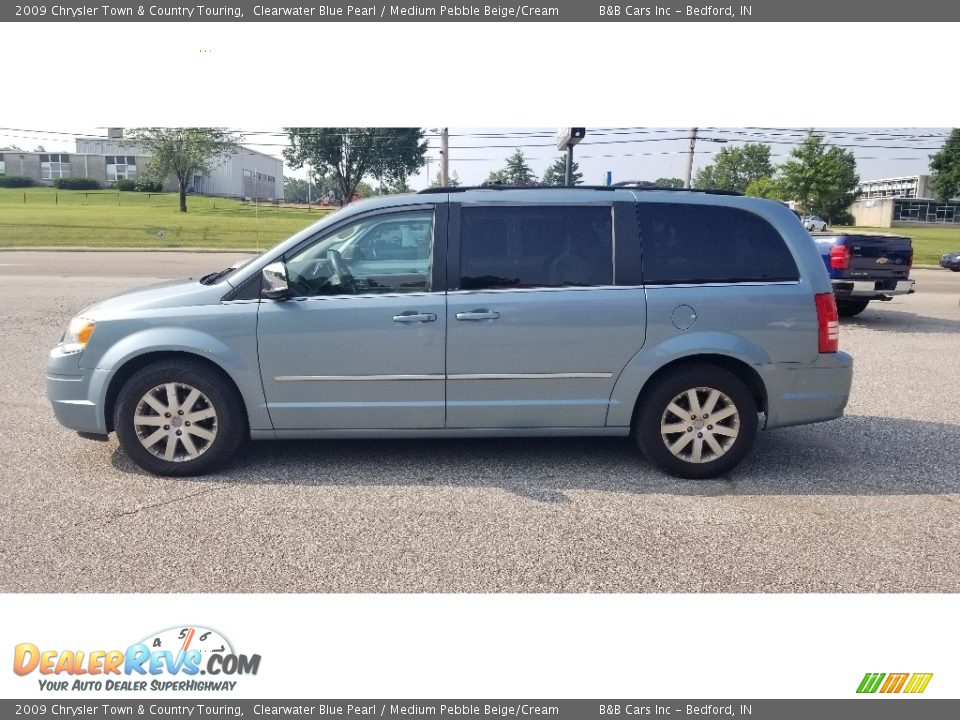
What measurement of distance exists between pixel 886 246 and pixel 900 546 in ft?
32.8

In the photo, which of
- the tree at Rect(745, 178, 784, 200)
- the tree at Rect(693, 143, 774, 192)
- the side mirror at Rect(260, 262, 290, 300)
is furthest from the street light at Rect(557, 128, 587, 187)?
the tree at Rect(693, 143, 774, 192)

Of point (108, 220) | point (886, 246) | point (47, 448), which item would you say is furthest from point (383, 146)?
point (47, 448)

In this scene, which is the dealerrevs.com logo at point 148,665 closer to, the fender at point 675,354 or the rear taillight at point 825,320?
the fender at point 675,354

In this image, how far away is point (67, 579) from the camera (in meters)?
3.43

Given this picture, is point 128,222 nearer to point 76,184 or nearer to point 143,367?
point 76,184

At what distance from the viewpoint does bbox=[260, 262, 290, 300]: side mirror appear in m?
4.70

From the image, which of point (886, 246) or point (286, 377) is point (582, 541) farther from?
point (886, 246)

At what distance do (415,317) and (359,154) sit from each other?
48787mm

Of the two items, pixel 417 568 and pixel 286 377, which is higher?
pixel 286 377

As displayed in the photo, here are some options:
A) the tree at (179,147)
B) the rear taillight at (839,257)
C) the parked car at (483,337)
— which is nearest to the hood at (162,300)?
the parked car at (483,337)

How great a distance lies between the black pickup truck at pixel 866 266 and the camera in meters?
12.3

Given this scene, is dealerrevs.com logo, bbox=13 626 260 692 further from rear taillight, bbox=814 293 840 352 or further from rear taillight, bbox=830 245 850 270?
rear taillight, bbox=830 245 850 270

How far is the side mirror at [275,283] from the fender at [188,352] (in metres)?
0.28

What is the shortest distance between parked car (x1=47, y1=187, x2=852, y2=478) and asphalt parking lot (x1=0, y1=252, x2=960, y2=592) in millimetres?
329
